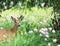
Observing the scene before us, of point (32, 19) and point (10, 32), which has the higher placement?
point (32, 19)

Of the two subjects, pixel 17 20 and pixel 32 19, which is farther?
pixel 32 19

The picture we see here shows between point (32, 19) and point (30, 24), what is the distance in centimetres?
17

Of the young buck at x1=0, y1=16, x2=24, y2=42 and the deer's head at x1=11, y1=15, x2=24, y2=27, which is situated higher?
the deer's head at x1=11, y1=15, x2=24, y2=27

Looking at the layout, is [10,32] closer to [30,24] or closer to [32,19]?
[30,24]

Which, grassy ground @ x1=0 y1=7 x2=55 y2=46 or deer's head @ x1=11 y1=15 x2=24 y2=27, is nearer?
grassy ground @ x1=0 y1=7 x2=55 y2=46

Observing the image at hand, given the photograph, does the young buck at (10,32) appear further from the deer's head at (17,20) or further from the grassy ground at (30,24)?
the grassy ground at (30,24)

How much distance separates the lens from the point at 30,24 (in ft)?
22.5

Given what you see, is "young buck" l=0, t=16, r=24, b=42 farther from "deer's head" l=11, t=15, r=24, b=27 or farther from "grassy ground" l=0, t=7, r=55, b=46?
"grassy ground" l=0, t=7, r=55, b=46

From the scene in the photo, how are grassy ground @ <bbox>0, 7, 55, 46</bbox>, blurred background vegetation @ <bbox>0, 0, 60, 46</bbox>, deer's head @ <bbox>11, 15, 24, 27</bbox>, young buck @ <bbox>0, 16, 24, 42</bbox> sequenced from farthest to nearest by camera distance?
deer's head @ <bbox>11, 15, 24, 27</bbox> < young buck @ <bbox>0, 16, 24, 42</bbox> < grassy ground @ <bbox>0, 7, 55, 46</bbox> < blurred background vegetation @ <bbox>0, 0, 60, 46</bbox>

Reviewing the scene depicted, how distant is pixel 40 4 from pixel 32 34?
73 centimetres

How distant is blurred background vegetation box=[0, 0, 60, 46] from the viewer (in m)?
6.12

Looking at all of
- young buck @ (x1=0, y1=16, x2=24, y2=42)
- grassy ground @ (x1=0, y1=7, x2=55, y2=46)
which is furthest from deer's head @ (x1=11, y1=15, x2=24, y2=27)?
grassy ground @ (x1=0, y1=7, x2=55, y2=46)

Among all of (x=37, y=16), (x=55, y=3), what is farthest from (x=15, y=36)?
(x=55, y=3)

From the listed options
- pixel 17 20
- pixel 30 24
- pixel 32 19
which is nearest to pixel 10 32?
pixel 17 20
